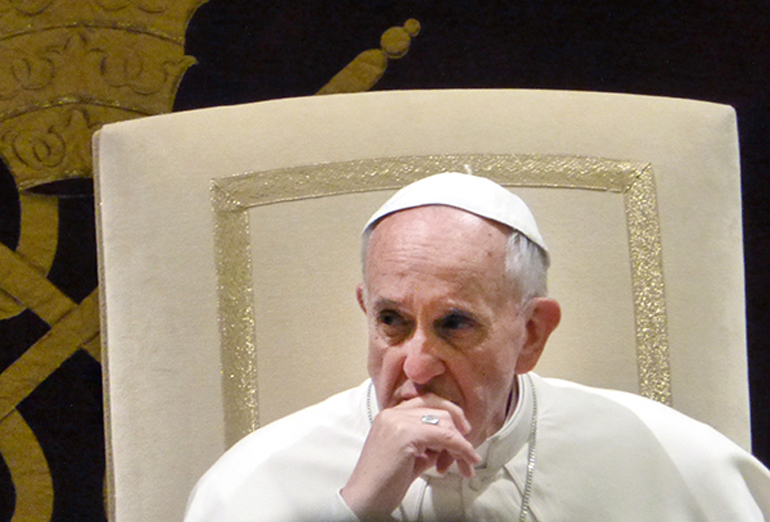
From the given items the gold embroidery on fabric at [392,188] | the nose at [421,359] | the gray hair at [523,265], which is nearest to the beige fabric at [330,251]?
the gold embroidery on fabric at [392,188]

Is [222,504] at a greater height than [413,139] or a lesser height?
lesser

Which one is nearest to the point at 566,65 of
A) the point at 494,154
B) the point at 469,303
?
the point at 494,154

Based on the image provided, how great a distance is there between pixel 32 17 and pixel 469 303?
1.31 m

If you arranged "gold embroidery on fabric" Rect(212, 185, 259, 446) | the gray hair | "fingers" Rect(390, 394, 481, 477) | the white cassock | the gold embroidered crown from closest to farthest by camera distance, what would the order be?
"fingers" Rect(390, 394, 481, 477) → the gray hair → the white cassock → "gold embroidery on fabric" Rect(212, 185, 259, 446) → the gold embroidered crown

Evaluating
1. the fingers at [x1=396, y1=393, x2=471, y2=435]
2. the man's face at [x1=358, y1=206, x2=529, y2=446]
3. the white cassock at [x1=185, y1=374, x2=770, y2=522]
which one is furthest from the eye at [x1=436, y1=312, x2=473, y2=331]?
the white cassock at [x1=185, y1=374, x2=770, y2=522]

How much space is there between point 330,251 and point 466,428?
1.57 ft

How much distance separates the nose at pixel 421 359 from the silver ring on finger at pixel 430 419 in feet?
0.18

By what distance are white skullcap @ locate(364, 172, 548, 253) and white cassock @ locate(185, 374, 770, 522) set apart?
31 cm

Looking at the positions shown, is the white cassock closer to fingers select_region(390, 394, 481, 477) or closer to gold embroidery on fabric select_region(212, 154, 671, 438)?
gold embroidery on fabric select_region(212, 154, 671, 438)

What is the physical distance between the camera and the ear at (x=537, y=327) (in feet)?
5.30

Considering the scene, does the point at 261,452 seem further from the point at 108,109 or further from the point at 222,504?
the point at 108,109

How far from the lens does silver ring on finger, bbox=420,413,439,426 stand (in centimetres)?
145

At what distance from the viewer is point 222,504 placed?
1726 millimetres

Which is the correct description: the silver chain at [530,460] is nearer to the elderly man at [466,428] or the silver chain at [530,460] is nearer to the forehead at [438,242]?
the elderly man at [466,428]
